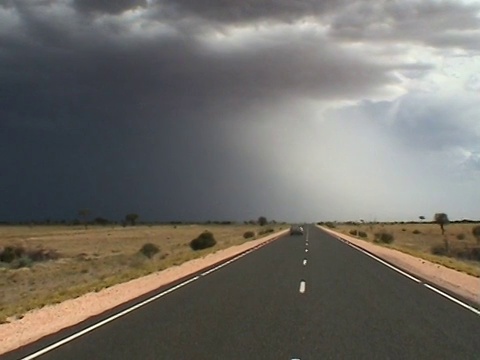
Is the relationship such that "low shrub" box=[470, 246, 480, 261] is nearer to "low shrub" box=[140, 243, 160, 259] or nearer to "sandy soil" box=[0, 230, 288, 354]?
"low shrub" box=[140, 243, 160, 259]

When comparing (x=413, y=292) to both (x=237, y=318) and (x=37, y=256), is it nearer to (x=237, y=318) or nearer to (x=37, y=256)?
(x=237, y=318)

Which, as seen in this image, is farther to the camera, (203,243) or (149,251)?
(203,243)

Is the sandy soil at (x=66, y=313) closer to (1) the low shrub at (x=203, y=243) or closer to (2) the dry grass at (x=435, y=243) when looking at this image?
(2) the dry grass at (x=435, y=243)

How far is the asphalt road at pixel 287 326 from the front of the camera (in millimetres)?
8703

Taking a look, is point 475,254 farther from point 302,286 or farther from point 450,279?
point 302,286

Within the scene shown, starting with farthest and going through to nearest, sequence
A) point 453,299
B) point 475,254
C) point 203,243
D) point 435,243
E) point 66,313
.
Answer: point 435,243 → point 203,243 → point 475,254 → point 453,299 → point 66,313

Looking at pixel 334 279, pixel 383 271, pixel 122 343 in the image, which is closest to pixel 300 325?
pixel 122 343

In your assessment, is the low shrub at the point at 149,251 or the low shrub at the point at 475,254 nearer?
the low shrub at the point at 149,251

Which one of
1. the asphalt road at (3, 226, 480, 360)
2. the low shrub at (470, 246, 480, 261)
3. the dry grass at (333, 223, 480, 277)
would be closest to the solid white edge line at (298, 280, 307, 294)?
the asphalt road at (3, 226, 480, 360)

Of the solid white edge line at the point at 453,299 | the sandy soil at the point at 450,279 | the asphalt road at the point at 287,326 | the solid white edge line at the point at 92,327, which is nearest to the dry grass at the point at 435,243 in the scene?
the sandy soil at the point at 450,279

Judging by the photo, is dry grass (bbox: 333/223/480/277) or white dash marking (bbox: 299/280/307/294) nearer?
white dash marking (bbox: 299/280/307/294)

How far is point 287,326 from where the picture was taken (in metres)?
11.0

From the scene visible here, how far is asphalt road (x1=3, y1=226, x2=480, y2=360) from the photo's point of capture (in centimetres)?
870

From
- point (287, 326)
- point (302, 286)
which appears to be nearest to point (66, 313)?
point (287, 326)
